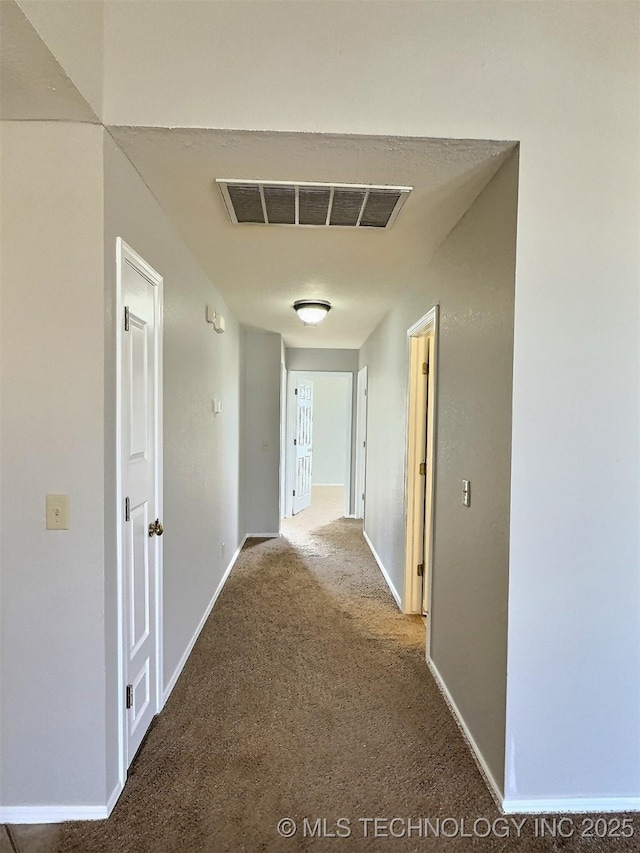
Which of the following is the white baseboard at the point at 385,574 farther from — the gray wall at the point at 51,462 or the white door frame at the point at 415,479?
the gray wall at the point at 51,462

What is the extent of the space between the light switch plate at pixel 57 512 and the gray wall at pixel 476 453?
1.55 meters

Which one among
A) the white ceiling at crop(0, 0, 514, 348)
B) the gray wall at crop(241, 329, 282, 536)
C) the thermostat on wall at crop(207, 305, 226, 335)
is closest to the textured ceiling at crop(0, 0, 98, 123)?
the white ceiling at crop(0, 0, 514, 348)

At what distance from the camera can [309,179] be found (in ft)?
6.15

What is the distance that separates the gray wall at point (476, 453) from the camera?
175 cm

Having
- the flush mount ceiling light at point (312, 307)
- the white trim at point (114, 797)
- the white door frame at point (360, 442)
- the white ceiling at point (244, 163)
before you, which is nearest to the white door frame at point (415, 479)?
the white ceiling at point (244, 163)

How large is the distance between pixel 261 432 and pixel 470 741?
388 centimetres

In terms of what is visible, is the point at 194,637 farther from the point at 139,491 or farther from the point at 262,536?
the point at 262,536

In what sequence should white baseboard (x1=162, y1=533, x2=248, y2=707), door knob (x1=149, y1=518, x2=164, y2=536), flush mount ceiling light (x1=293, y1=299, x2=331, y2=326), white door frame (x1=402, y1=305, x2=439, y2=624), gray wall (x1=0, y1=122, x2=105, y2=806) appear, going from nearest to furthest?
gray wall (x1=0, y1=122, x2=105, y2=806)
door knob (x1=149, y1=518, x2=164, y2=536)
white baseboard (x1=162, y1=533, x2=248, y2=707)
white door frame (x1=402, y1=305, x2=439, y2=624)
flush mount ceiling light (x1=293, y1=299, x2=331, y2=326)

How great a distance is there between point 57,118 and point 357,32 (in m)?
1.03

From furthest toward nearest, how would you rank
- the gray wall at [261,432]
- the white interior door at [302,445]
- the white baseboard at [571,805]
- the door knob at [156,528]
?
the white interior door at [302,445]
the gray wall at [261,432]
the door knob at [156,528]
the white baseboard at [571,805]

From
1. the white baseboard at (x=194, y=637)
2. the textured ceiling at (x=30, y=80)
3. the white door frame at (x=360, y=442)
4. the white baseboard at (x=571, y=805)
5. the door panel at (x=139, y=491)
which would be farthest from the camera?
the white door frame at (x=360, y=442)

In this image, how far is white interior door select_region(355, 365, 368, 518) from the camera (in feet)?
20.0

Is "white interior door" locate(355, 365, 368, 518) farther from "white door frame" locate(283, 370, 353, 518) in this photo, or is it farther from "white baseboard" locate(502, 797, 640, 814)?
"white baseboard" locate(502, 797, 640, 814)

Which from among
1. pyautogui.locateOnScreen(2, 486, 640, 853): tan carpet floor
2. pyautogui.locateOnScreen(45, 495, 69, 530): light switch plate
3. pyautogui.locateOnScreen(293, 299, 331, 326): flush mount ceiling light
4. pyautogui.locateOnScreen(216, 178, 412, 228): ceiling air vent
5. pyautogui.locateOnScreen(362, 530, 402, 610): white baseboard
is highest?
pyautogui.locateOnScreen(216, 178, 412, 228): ceiling air vent
